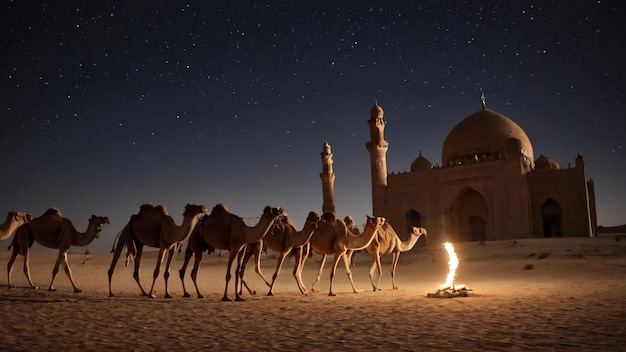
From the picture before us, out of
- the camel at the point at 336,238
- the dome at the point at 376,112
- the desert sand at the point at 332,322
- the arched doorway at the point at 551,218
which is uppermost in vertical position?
the dome at the point at 376,112

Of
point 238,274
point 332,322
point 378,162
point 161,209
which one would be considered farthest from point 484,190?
point 332,322

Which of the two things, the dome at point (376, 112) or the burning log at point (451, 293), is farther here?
the dome at point (376, 112)

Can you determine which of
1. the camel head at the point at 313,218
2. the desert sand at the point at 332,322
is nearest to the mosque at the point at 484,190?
the desert sand at the point at 332,322

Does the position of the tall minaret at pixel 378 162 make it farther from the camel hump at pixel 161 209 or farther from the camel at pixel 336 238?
the camel hump at pixel 161 209

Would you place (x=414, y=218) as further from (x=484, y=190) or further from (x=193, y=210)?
(x=193, y=210)

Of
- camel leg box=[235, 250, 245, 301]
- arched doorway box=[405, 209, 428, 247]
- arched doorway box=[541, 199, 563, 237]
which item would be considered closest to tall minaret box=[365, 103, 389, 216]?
arched doorway box=[405, 209, 428, 247]

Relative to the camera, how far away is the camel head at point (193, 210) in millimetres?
10234

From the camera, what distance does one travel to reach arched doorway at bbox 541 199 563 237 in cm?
2900

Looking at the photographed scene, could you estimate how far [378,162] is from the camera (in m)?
33.2

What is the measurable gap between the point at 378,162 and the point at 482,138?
7898 mm

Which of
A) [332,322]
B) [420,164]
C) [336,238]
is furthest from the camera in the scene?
[420,164]

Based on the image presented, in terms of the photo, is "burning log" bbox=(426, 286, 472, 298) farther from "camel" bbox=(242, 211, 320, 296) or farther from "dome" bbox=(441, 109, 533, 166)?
"dome" bbox=(441, 109, 533, 166)

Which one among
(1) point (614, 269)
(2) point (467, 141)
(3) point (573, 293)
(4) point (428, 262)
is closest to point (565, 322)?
(3) point (573, 293)

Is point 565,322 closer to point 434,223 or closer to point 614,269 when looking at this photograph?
point 614,269
